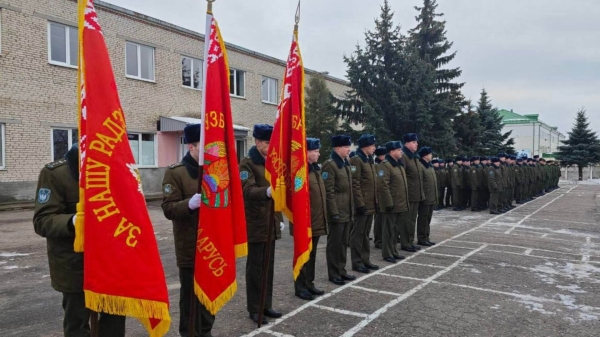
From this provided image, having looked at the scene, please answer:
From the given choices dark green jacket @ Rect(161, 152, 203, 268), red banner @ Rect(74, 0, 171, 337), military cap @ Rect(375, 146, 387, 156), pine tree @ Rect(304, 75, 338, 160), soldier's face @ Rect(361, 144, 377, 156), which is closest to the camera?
red banner @ Rect(74, 0, 171, 337)

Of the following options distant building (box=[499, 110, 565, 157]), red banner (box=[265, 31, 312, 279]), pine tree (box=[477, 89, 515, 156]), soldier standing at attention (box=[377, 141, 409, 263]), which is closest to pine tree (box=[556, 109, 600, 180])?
pine tree (box=[477, 89, 515, 156])

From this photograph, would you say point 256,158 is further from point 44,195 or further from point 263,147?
point 44,195

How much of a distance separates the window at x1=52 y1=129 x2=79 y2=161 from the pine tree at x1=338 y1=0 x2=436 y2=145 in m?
11.9

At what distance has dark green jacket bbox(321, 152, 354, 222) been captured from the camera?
228 inches

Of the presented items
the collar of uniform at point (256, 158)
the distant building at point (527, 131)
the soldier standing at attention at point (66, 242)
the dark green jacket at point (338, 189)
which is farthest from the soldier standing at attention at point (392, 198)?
the distant building at point (527, 131)

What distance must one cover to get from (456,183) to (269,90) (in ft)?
40.0

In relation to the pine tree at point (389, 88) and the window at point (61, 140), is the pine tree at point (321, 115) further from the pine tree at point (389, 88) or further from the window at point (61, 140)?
the window at point (61, 140)

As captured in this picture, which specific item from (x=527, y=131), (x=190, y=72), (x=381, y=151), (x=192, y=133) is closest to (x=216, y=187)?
(x=192, y=133)

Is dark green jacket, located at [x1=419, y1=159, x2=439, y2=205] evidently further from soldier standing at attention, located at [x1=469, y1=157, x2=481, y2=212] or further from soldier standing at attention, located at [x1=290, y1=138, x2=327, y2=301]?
soldier standing at attention, located at [x1=469, y1=157, x2=481, y2=212]

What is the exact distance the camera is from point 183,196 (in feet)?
12.0

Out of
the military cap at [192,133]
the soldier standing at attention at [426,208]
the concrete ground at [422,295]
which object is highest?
the military cap at [192,133]

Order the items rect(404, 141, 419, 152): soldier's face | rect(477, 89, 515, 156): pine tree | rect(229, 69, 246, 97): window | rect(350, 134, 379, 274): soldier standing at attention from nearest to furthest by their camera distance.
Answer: rect(350, 134, 379, 274): soldier standing at attention < rect(404, 141, 419, 152): soldier's face < rect(229, 69, 246, 97): window < rect(477, 89, 515, 156): pine tree

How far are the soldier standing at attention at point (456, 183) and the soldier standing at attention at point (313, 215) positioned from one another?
34.3ft

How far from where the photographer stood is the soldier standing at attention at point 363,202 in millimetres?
6438
